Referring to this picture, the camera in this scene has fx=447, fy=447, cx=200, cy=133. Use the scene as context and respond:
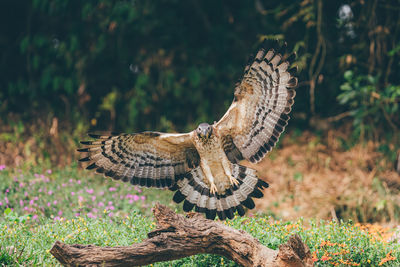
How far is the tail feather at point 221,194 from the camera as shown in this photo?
368 cm

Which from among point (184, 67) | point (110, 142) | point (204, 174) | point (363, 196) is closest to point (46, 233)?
point (110, 142)

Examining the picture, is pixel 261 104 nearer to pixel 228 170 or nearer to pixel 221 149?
pixel 221 149

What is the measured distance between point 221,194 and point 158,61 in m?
4.42

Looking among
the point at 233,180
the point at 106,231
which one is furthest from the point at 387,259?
the point at 106,231

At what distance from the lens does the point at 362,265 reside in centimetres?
348

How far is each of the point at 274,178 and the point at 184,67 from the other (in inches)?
98.1

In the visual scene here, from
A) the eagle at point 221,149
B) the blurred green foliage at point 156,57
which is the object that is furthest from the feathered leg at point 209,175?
the blurred green foliage at point 156,57

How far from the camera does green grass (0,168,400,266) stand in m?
3.45

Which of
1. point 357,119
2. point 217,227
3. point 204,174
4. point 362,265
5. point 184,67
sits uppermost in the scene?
point 184,67

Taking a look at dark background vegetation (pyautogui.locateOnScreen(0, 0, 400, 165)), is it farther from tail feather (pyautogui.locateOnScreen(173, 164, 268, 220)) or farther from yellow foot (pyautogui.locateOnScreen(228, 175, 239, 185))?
yellow foot (pyautogui.locateOnScreen(228, 175, 239, 185))

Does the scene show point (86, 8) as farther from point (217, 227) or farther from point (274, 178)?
point (217, 227)

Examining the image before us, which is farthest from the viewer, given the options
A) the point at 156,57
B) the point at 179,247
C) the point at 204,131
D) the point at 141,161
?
the point at 156,57

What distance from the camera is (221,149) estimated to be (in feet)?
12.0

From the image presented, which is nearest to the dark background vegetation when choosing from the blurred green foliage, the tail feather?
the blurred green foliage
